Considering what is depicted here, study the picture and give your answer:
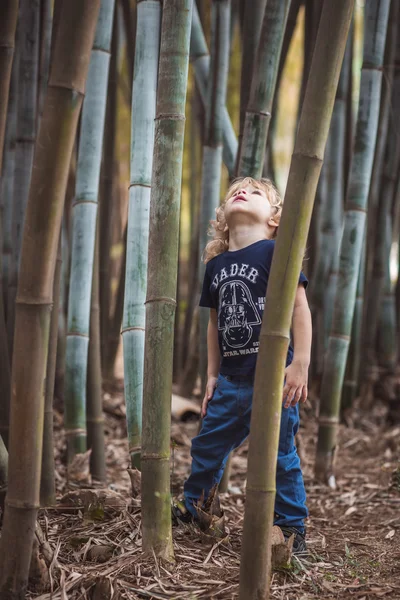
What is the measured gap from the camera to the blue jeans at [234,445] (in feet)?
4.88

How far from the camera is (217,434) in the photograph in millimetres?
1531

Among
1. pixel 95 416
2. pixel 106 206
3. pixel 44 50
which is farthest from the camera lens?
pixel 106 206

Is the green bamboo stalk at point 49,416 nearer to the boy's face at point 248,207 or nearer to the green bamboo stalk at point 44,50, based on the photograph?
the boy's face at point 248,207

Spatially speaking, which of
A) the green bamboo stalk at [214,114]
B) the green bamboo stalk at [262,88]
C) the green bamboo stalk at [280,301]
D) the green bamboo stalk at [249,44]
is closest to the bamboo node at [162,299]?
the green bamboo stalk at [280,301]

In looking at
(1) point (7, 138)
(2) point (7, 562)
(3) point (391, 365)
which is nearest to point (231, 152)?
(1) point (7, 138)

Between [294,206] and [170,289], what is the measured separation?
0.31 metres

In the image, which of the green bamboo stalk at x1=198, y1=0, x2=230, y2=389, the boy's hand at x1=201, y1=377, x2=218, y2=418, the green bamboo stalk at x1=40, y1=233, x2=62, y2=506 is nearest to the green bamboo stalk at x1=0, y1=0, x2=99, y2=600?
the green bamboo stalk at x1=40, y1=233, x2=62, y2=506

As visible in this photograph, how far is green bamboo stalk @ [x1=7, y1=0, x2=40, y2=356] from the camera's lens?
174cm

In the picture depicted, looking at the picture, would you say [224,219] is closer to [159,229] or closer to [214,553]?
[159,229]

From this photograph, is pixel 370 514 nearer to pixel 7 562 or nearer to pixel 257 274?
pixel 257 274

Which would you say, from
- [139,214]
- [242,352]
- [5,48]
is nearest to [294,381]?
[242,352]

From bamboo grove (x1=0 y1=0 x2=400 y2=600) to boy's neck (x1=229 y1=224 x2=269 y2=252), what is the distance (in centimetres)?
17

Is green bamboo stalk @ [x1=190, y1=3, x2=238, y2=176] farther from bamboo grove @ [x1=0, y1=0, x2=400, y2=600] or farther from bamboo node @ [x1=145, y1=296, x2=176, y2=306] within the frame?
bamboo node @ [x1=145, y1=296, x2=176, y2=306]

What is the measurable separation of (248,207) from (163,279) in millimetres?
369
